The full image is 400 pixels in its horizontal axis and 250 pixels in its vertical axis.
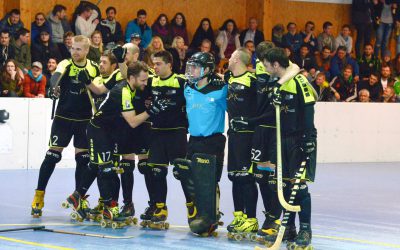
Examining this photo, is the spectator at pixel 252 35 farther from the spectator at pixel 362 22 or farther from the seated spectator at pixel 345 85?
the spectator at pixel 362 22

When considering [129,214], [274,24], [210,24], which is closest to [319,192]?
[129,214]

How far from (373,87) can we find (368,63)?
7.16 feet

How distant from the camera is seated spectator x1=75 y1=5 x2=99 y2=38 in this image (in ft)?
65.3

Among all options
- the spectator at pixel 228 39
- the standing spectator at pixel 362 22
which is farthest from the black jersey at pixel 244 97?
the standing spectator at pixel 362 22

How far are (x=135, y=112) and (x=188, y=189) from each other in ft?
3.44

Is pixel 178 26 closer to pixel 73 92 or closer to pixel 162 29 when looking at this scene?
pixel 162 29

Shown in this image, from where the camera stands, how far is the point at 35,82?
17359 mm

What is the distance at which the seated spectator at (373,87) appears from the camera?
21.7 meters

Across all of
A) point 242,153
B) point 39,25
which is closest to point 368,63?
point 39,25

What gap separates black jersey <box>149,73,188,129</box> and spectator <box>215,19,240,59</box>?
12.0 meters

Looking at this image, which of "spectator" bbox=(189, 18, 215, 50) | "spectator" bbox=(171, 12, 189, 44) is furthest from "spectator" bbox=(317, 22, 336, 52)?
"spectator" bbox=(171, 12, 189, 44)

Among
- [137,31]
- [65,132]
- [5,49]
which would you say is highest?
[137,31]

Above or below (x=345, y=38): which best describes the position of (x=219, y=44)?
below

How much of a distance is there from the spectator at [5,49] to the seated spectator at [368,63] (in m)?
9.35
